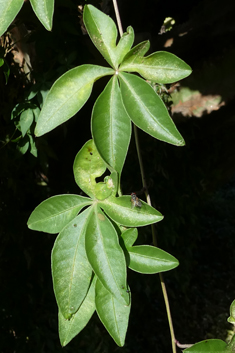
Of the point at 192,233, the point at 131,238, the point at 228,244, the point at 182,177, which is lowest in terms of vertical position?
the point at 228,244

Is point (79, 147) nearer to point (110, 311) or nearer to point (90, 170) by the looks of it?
point (90, 170)

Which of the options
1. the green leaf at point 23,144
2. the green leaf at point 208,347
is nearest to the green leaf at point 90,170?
the green leaf at point 208,347

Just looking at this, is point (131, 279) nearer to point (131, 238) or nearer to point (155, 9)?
point (155, 9)

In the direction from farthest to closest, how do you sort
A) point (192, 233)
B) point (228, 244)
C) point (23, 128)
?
point (228, 244) < point (192, 233) < point (23, 128)

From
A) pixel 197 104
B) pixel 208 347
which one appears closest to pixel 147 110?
pixel 208 347

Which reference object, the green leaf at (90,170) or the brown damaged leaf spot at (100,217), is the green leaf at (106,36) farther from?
the brown damaged leaf spot at (100,217)

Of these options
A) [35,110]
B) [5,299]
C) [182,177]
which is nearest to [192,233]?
[182,177]

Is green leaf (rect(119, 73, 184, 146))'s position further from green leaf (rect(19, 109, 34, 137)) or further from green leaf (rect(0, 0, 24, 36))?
green leaf (rect(19, 109, 34, 137))
